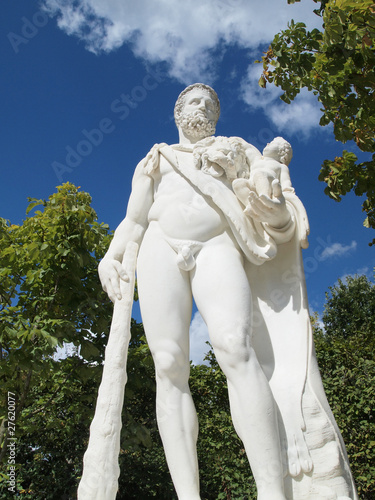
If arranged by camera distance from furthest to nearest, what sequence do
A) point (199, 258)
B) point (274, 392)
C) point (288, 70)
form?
point (288, 70) → point (199, 258) → point (274, 392)

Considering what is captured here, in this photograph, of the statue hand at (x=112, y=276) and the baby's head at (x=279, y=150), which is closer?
the statue hand at (x=112, y=276)

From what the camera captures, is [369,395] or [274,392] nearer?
[274,392]

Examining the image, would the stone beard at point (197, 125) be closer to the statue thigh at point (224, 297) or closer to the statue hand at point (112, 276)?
the statue thigh at point (224, 297)

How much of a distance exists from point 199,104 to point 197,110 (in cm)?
8

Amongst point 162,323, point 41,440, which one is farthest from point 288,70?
point 41,440

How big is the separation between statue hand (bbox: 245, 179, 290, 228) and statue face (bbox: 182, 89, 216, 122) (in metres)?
1.08

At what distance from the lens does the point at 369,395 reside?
822 cm

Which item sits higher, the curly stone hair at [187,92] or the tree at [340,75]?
the tree at [340,75]

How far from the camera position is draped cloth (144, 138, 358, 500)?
2.92 meters

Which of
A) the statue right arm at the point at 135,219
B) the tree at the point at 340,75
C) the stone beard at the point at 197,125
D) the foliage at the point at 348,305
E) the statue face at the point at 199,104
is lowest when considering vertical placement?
the statue right arm at the point at 135,219

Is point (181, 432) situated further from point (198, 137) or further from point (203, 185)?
point (198, 137)

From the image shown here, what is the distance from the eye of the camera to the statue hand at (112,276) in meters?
3.66

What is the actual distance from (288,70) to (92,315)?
4.80 meters

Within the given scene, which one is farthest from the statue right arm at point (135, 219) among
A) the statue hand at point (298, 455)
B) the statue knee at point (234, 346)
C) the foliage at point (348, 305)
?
the foliage at point (348, 305)
